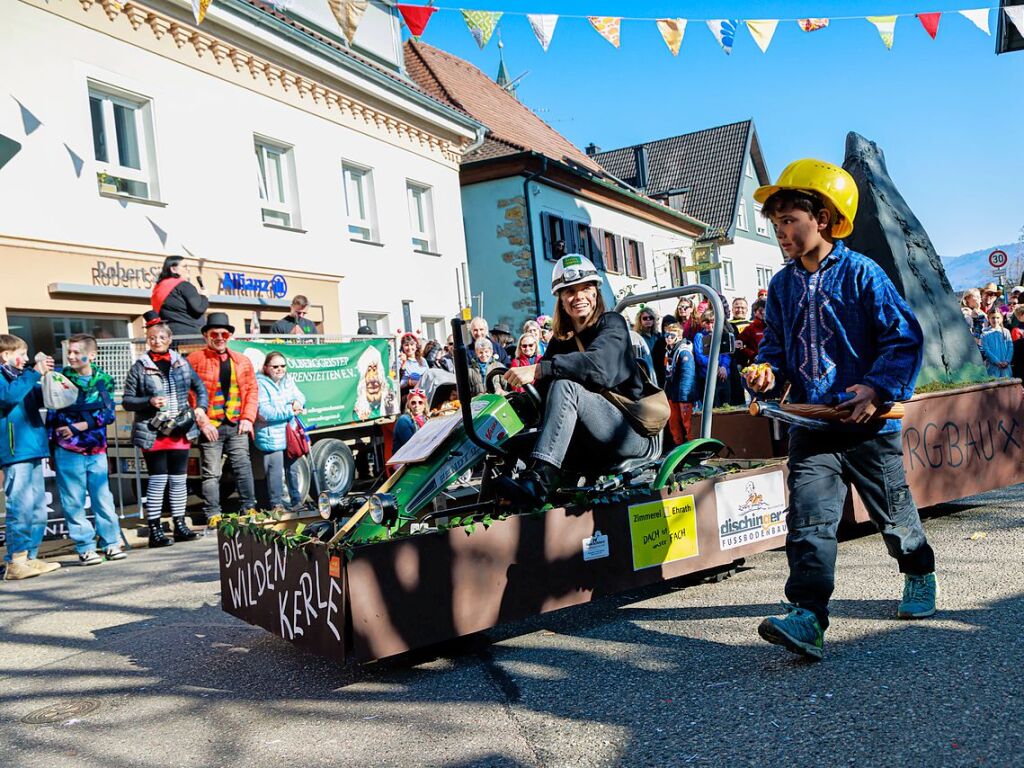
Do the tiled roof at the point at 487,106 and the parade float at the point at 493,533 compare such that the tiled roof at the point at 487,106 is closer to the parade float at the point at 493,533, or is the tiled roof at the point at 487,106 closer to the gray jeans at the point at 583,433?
the parade float at the point at 493,533

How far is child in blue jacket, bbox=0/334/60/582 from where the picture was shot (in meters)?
7.13

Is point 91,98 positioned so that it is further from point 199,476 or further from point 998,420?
point 998,420

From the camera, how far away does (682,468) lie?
16.7 ft

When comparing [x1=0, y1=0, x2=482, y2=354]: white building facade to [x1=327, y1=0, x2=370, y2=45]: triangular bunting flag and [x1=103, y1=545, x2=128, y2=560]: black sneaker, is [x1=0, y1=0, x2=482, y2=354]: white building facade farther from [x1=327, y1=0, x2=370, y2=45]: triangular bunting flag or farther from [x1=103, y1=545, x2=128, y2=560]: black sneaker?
[x1=327, y1=0, x2=370, y2=45]: triangular bunting flag

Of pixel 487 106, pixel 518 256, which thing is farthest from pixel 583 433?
pixel 487 106

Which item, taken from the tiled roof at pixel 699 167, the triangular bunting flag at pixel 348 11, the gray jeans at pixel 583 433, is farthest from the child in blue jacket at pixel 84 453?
the tiled roof at pixel 699 167

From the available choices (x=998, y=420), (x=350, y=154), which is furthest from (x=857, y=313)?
(x=350, y=154)

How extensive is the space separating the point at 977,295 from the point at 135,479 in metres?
11.9

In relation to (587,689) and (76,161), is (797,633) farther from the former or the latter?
(76,161)

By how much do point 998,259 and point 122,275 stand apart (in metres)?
23.3

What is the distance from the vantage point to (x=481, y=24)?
32.6 feet

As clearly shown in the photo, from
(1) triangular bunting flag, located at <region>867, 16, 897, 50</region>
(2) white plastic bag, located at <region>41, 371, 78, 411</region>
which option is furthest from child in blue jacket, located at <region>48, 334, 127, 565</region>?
(1) triangular bunting flag, located at <region>867, 16, 897, 50</region>

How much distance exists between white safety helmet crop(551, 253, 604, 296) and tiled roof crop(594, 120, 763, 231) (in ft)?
122

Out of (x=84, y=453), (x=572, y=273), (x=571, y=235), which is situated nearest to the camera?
(x=572, y=273)
